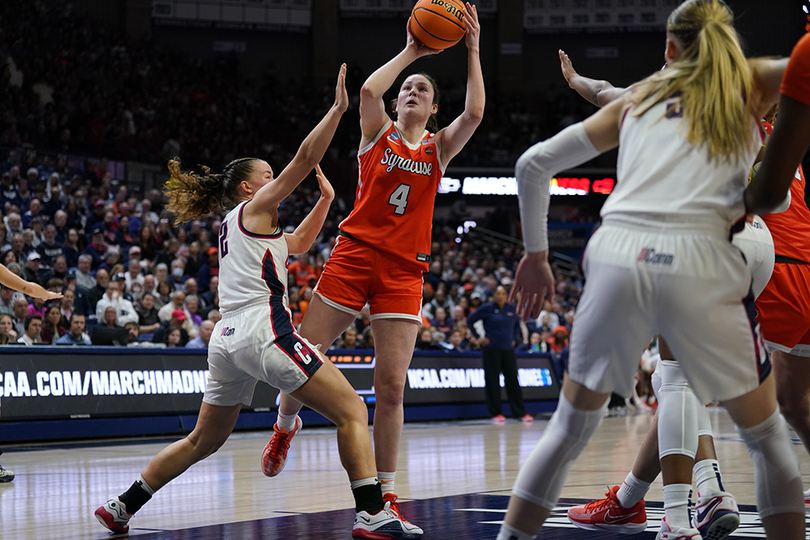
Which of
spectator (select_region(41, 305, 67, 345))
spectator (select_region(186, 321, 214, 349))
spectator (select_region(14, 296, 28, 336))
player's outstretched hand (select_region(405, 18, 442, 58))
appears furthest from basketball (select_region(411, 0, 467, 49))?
spectator (select_region(14, 296, 28, 336))

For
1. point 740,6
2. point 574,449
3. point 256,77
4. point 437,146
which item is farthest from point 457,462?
point 740,6

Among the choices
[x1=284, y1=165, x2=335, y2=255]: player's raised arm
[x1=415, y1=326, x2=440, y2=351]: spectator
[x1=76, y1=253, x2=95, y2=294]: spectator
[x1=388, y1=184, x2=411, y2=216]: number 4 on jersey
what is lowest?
[x1=415, y1=326, x2=440, y2=351]: spectator

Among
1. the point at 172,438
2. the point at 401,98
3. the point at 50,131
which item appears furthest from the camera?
the point at 50,131

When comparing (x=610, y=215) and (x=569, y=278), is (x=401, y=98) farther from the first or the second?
(x=569, y=278)

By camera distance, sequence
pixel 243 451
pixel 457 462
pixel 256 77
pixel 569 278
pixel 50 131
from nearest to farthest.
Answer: pixel 457 462, pixel 243 451, pixel 50 131, pixel 569 278, pixel 256 77

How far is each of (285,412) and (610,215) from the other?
2.66m

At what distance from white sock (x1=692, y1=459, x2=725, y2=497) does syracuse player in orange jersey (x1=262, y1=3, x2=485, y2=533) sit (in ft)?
4.80

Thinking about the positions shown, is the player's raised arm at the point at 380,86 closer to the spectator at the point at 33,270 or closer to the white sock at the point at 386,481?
the white sock at the point at 386,481

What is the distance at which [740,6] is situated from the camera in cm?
2750

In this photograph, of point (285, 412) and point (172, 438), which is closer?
point (285, 412)

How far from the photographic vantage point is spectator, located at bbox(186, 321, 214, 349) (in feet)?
35.6

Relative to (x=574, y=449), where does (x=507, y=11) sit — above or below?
above

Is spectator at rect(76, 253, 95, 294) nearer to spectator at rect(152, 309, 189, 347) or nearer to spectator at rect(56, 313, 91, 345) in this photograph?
spectator at rect(152, 309, 189, 347)

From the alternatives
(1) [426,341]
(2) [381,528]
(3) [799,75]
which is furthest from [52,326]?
(3) [799,75]
